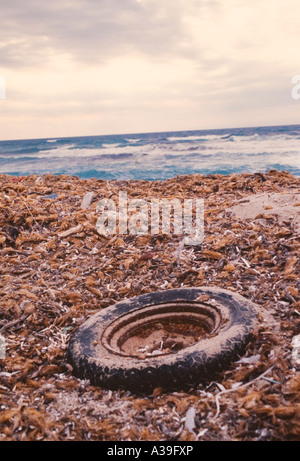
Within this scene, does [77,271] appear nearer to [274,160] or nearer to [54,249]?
[54,249]

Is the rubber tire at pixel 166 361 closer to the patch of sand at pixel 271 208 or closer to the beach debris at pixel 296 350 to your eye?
the beach debris at pixel 296 350

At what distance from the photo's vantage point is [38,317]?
3.92 m

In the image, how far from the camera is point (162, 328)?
3.53 metres

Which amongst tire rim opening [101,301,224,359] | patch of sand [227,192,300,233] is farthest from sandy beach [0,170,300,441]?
tire rim opening [101,301,224,359]

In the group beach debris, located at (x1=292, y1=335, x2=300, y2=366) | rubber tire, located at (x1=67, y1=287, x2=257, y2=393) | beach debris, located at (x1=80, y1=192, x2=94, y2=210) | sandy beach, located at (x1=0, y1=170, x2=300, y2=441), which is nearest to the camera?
sandy beach, located at (x1=0, y1=170, x2=300, y2=441)

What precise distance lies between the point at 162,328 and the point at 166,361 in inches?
31.5

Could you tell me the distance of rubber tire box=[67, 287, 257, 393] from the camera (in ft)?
8.82

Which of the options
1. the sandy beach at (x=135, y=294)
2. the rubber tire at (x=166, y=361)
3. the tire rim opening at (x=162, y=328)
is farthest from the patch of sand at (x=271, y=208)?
the rubber tire at (x=166, y=361)

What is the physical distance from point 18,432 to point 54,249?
3.32 meters

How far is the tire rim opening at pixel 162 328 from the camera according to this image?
10.7 ft

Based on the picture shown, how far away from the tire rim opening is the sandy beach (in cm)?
44

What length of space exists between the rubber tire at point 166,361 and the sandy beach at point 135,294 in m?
0.06

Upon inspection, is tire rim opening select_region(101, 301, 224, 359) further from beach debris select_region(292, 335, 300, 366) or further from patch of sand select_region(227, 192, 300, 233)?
patch of sand select_region(227, 192, 300, 233)
